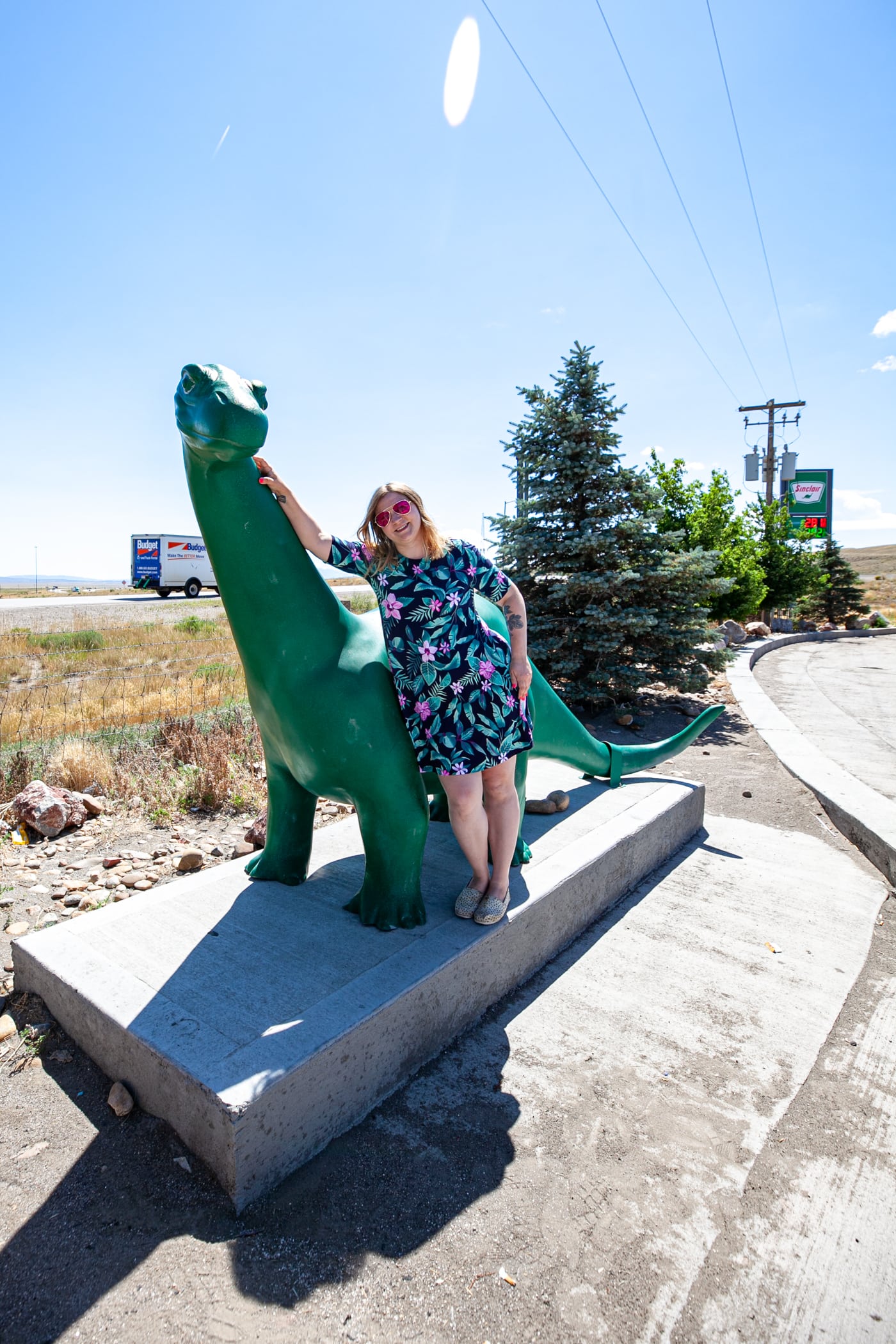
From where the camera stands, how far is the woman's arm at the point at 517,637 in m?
2.42

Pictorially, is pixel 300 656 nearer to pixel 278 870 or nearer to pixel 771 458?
pixel 278 870

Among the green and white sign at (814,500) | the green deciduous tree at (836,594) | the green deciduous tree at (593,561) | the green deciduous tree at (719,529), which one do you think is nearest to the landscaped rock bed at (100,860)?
the green deciduous tree at (593,561)

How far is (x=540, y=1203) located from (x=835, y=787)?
407 cm

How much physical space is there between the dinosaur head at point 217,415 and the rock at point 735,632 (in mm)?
15150

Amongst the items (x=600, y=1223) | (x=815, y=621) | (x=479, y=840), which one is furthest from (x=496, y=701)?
(x=815, y=621)

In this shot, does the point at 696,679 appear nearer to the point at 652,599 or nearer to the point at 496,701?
the point at 652,599

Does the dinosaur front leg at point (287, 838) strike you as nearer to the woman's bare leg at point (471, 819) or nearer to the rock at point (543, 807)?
the woman's bare leg at point (471, 819)

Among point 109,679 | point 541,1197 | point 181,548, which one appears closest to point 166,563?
point 181,548

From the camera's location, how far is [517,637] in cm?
244

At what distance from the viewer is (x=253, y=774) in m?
5.16

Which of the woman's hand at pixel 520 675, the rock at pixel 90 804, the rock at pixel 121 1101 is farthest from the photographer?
the rock at pixel 90 804

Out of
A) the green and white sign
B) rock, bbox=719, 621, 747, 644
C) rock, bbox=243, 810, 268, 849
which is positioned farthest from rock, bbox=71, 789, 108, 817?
the green and white sign

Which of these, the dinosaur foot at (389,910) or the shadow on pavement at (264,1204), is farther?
the dinosaur foot at (389,910)

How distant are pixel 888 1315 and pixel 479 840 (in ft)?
4.77
